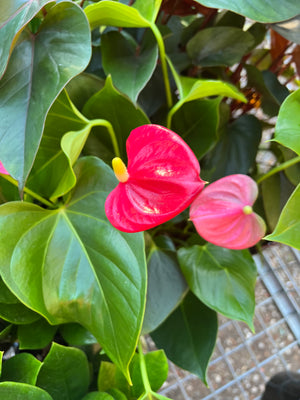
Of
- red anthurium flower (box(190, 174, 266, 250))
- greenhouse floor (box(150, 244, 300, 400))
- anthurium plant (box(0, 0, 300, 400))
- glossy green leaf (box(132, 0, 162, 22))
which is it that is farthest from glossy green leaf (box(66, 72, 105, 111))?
greenhouse floor (box(150, 244, 300, 400))

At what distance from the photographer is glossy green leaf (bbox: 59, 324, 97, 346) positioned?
1.90 feet

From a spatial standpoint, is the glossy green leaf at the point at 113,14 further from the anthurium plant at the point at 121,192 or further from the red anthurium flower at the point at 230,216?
the red anthurium flower at the point at 230,216

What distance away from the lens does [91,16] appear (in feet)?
1.65

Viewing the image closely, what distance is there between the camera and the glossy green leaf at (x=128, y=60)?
551 millimetres

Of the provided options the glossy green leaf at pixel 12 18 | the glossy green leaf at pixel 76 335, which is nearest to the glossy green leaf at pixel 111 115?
the glossy green leaf at pixel 12 18

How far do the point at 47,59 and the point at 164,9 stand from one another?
0.94 ft

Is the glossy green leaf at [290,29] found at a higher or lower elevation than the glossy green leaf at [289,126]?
higher

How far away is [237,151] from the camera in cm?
70

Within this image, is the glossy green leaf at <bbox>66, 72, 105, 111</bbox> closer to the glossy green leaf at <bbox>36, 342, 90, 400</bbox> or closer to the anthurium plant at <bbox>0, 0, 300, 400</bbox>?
the anthurium plant at <bbox>0, 0, 300, 400</bbox>

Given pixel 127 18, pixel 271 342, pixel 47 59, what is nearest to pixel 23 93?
pixel 47 59

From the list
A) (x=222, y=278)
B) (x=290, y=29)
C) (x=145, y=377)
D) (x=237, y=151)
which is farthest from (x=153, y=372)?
(x=290, y=29)

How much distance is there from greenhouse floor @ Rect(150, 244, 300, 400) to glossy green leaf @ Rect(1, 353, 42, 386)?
380 mm

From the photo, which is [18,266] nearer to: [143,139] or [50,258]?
[50,258]

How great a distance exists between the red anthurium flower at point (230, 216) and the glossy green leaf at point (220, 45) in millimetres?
235
